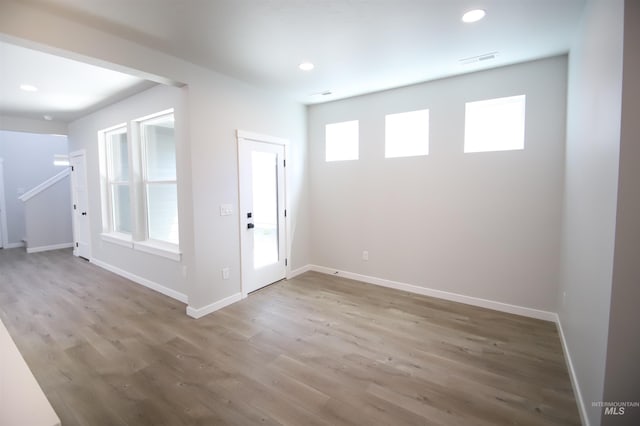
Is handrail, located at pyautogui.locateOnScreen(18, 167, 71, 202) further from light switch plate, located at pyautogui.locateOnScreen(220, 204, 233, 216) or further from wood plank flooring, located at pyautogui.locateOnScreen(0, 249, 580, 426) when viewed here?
light switch plate, located at pyautogui.locateOnScreen(220, 204, 233, 216)

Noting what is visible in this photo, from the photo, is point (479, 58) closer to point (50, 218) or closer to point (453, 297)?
point (453, 297)

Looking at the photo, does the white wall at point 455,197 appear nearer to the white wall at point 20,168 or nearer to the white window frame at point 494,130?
the white window frame at point 494,130

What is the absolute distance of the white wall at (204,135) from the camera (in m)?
2.48

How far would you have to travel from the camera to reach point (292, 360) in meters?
2.49

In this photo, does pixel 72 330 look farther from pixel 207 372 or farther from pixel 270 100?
pixel 270 100

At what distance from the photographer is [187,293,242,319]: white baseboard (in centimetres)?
330

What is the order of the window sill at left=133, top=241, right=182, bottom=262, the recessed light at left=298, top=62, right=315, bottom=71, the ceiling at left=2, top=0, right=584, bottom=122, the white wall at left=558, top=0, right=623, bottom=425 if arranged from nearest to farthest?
the white wall at left=558, top=0, right=623, bottom=425 < the ceiling at left=2, top=0, right=584, bottom=122 < the recessed light at left=298, top=62, right=315, bottom=71 < the window sill at left=133, top=241, right=182, bottom=262

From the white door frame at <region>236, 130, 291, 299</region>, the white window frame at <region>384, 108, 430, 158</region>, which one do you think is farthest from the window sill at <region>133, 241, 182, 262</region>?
the white window frame at <region>384, 108, 430, 158</region>

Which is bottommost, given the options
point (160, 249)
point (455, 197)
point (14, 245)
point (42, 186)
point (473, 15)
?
point (14, 245)

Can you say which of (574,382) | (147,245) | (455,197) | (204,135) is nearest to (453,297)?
(455,197)

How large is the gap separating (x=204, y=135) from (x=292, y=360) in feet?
8.45

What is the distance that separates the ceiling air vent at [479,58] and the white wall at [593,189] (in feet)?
2.16

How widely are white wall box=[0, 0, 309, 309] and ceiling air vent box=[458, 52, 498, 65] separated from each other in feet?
8.19

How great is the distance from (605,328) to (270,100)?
411 centimetres
